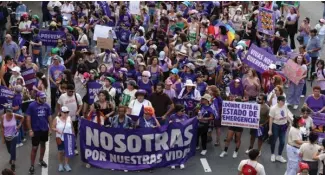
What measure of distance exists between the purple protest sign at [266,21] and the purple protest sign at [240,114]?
20.1ft

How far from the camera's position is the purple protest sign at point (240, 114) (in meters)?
15.4

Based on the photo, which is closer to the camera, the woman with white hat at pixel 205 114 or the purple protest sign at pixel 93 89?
the woman with white hat at pixel 205 114

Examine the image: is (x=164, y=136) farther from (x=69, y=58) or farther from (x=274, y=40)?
(x=274, y=40)

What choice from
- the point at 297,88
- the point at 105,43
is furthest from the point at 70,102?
the point at 297,88

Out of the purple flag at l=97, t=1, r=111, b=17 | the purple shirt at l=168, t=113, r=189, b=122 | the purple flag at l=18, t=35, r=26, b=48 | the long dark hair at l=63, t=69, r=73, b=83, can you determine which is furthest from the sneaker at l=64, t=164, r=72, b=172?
the purple flag at l=97, t=1, r=111, b=17

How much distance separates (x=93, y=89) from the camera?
53.6 feet

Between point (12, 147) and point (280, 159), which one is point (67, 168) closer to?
point (12, 147)

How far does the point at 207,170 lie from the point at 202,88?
2.40 metres

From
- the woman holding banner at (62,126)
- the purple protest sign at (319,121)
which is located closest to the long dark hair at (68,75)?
the woman holding banner at (62,126)

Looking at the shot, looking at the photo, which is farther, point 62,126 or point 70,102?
point 70,102

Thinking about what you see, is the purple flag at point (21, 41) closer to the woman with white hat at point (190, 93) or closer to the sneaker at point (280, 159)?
the woman with white hat at point (190, 93)

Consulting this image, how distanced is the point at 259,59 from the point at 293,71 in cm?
96

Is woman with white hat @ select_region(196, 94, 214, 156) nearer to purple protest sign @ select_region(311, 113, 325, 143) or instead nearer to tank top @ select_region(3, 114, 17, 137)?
purple protest sign @ select_region(311, 113, 325, 143)

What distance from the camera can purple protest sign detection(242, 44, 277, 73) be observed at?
60.0ft
